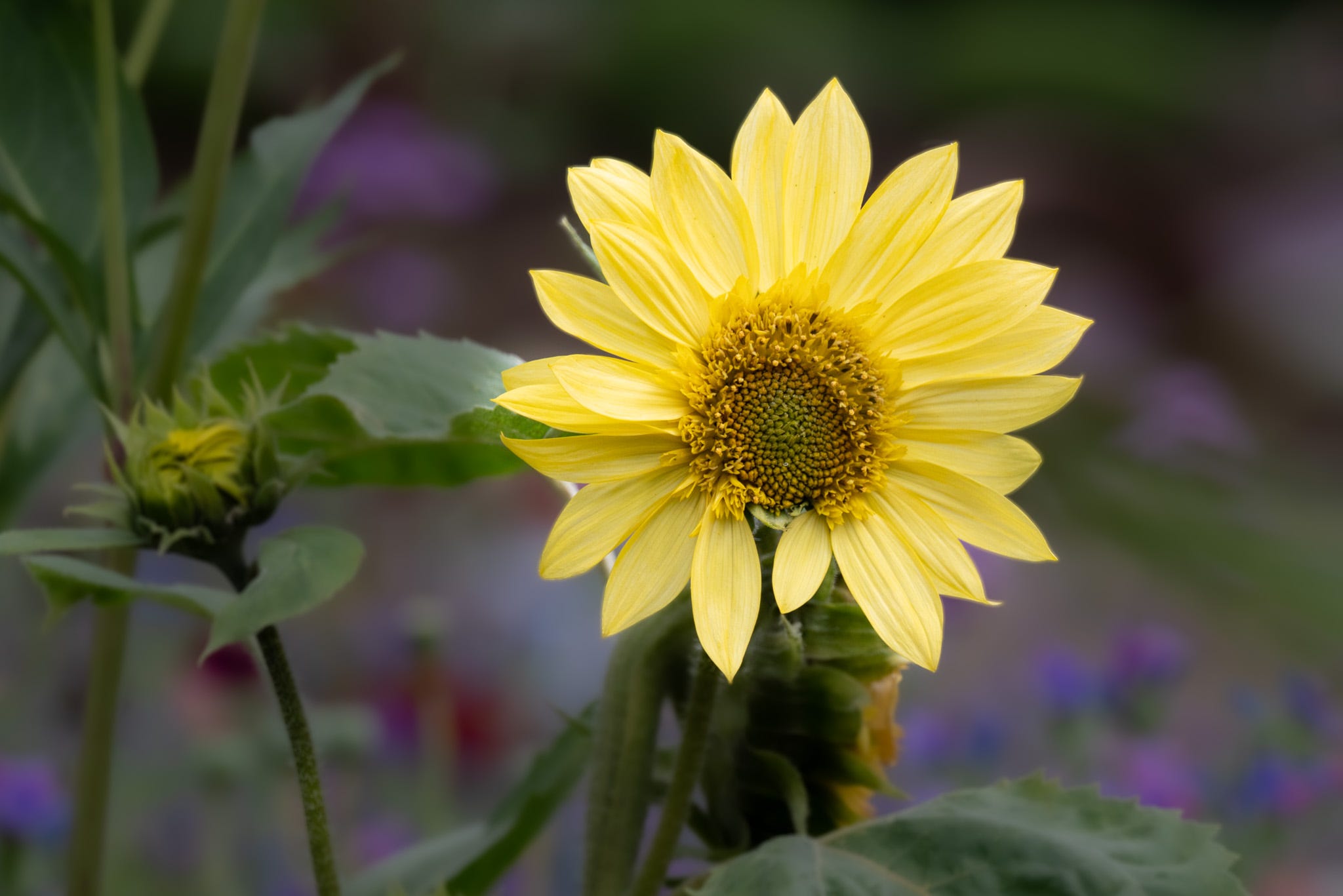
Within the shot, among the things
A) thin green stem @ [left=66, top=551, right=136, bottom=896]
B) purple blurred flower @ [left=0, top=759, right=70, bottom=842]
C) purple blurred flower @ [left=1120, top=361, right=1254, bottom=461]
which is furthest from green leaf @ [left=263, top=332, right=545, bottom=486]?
purple blurred flower @ [left=1120, top=361, right=1254, bottom=461]

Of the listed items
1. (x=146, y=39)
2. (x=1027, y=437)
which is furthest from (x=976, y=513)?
(x=1027, y=437)

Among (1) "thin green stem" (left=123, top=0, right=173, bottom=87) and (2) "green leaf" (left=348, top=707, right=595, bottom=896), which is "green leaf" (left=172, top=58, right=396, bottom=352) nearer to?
(1) "thin green stem" (left=123, top=0, right=173, bottom=87)

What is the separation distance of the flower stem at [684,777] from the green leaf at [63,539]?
0.13 m

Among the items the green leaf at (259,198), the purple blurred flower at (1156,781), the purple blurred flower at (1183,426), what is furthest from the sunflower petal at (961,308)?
the purple blurred flower at (1183,426)

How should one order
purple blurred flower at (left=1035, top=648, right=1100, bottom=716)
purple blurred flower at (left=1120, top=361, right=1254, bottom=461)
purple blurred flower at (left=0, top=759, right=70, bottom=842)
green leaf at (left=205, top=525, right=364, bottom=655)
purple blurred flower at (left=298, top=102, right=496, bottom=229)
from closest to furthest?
green leaf at (left=205, top=525, right=364, bottom=655)
purple blurred flower at (left=0, top=759, right=70, bottom=842)
purple blurred flower at (left=1035, top=648, right=1100, bottom=716)
purple blurred flower at (left=1120, top=361, right=1254, bottom=461)
purple blurred flower at (left=298, top=102, right=496, bottom=229)

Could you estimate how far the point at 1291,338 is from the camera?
209cm

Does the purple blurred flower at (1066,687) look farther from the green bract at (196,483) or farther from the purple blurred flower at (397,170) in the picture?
the purple blurred flower at (397,170)

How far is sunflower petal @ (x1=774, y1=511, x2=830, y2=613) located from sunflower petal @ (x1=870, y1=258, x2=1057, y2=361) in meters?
0.05

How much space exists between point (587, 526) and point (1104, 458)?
2.50ft

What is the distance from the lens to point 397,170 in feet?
5.90

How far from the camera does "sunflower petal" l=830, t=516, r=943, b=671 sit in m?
0.25

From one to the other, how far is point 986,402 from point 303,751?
0.17 m

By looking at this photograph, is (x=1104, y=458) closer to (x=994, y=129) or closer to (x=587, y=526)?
(x=587, y=526)

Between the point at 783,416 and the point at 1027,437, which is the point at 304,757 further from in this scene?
the point at 1027,437
